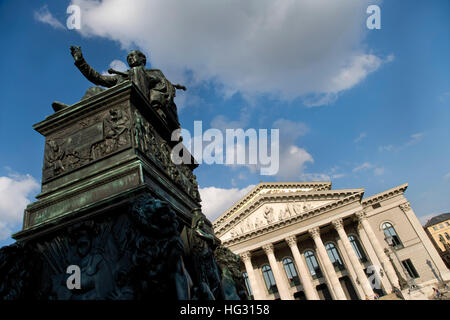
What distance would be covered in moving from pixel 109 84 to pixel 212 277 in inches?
126

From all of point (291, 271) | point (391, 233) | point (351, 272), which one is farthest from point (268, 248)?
point (391, 233)

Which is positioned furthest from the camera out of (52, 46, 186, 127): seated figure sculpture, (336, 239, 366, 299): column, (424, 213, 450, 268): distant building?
(424, 213, 450, 268): distant building

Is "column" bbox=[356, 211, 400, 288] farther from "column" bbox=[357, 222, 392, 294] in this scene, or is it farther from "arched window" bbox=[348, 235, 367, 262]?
"arched window" bbox=[348, 235, 367, 262]

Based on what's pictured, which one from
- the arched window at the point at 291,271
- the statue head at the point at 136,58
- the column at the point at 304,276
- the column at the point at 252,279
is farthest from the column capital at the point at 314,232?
the statue head at the point at 136,58

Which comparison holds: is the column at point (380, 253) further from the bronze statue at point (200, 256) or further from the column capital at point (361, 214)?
the bronze statue at point (200, 256)

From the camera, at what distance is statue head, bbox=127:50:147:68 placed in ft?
14.3

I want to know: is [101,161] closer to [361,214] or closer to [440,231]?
[361,214]

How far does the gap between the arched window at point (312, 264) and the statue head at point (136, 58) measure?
129 ft

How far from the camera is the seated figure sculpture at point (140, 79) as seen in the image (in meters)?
3.76

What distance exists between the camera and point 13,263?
7.88 feet

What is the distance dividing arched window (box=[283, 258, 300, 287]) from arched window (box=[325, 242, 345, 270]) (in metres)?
5.34

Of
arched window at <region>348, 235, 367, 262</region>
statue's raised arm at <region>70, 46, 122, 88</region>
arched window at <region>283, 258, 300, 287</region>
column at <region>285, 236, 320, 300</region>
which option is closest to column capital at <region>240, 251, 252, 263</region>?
column at <region>285, 236, 320, 300</region>

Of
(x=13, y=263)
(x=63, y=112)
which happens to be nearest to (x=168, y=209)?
(x=13, y=263)
